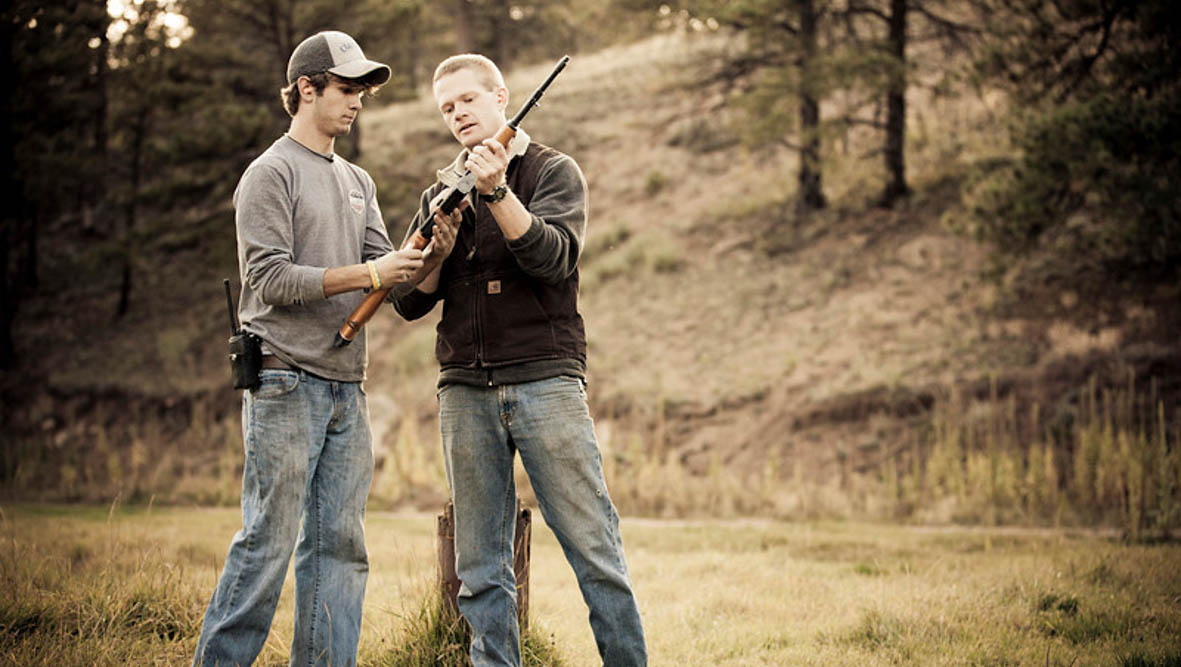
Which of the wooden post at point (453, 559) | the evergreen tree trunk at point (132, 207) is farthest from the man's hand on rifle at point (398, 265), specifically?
the evergreen tree trunk at point (132, 207)

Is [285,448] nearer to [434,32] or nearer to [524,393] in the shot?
[524,393]

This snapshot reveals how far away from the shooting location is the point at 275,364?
359 centimetres

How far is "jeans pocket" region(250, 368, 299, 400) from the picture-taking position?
3541 millimetres

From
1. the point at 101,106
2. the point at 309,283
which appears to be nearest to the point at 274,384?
the point at 309,283

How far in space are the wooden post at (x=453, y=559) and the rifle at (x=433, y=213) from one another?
31.0 inches

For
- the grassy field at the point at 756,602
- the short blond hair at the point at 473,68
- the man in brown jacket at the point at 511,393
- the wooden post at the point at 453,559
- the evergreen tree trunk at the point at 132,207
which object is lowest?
the grassy field at the point at 756,602

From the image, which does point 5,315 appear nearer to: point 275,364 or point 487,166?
point 275,364

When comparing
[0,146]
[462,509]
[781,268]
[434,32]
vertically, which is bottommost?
[462,509]

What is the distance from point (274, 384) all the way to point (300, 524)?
0.54 meters

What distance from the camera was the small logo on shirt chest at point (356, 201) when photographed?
3906 millimetres

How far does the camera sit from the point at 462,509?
144 inches

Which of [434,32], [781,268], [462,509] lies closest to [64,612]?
[462,509]

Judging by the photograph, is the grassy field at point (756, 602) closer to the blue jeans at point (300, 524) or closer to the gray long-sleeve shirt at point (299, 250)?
the blue jeans at point (300, 524)

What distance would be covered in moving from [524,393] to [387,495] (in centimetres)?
840
